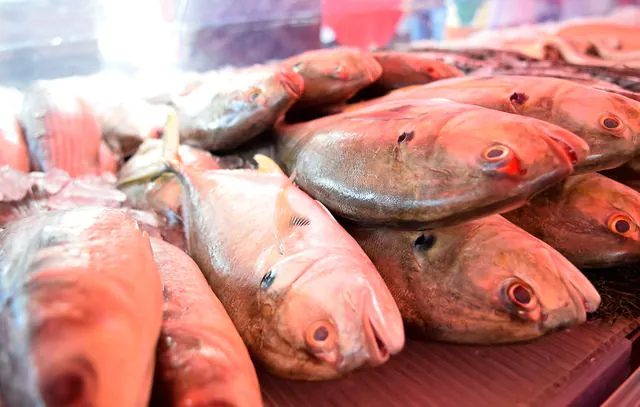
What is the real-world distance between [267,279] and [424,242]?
0.34 meters

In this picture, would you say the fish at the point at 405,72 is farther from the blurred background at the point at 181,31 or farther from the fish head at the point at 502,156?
the blurred background at the point at 181,31

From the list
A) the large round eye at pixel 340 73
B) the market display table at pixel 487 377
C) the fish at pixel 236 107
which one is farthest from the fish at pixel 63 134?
the market display table at pixel 487 377

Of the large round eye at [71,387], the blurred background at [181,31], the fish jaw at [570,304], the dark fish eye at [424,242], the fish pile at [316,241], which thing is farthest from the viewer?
the blurred background at [181,31]

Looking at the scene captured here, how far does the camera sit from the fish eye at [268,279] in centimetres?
99

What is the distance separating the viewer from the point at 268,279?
999mm

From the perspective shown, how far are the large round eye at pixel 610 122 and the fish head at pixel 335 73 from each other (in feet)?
2.28

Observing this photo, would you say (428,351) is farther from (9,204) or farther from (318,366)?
Result: (9,204)

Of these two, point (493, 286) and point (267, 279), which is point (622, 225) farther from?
point (267, 279)

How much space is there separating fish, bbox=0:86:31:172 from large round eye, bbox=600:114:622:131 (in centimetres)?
161

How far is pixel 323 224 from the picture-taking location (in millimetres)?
1081

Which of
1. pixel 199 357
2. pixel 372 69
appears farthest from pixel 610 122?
pixel 199 357

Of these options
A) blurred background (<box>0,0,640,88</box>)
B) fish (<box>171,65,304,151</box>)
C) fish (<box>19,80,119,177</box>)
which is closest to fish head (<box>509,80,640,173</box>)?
fish (<box>171,65,304,151</box>)

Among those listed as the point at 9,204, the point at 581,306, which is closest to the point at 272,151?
the point at 9,204

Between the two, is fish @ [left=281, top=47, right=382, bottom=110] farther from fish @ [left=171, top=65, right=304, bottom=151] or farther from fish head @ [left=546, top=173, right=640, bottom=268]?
fish head @ [left=546, top=173, right=640, bottom=268]
